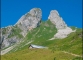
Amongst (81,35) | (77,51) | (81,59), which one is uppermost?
(81,35)

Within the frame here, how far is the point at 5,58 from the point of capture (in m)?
88.8

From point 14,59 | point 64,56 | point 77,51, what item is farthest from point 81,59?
point 77,51

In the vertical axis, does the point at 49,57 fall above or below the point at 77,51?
below

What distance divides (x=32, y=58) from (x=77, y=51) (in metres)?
31.1

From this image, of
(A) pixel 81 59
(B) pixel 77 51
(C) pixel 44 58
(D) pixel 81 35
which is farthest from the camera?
(D) pixel 81 35

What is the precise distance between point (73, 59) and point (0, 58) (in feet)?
86.5

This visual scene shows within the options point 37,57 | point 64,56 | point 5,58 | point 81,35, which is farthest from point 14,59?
point 81,35

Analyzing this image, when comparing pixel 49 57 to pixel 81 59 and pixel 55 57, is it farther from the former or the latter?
pixel 81 59

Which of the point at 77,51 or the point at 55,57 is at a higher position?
the point at 77,51

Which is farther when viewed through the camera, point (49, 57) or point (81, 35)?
point (81, 35)

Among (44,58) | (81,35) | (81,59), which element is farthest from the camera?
(81,35)

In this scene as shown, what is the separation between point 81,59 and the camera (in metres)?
84.6

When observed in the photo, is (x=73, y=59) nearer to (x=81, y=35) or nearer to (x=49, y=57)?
(x=49, y=57)

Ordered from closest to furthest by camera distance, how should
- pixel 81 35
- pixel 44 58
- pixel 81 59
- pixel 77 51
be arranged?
1. pixel 81 59
2. pixel 44 58
3. pixel 77 51
4. pixel 81 35
